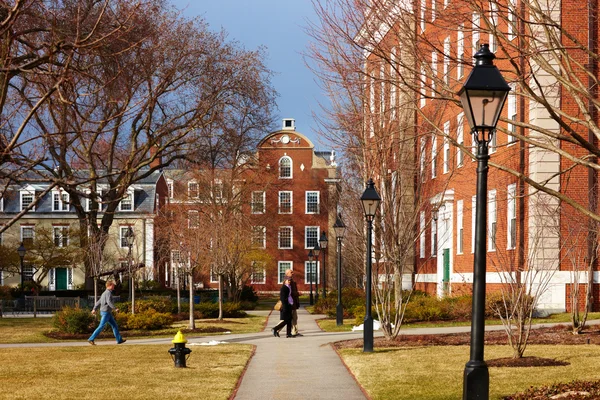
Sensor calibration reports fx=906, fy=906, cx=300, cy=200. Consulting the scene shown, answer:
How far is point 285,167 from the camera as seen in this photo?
239 ft

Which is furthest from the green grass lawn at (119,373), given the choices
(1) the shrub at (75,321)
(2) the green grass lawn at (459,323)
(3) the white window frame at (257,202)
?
(3) the white window frame at (257,202)

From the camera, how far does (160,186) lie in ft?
259

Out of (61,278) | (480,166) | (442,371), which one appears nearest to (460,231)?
(442,371)

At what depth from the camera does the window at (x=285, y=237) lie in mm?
73562

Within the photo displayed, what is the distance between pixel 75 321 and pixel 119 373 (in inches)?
519

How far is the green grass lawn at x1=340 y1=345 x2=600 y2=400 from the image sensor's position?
12.9 metres

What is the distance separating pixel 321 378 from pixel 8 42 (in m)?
7.17

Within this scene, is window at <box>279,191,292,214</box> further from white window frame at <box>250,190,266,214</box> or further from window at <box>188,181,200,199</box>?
window at <box>188,181,200,199</box>

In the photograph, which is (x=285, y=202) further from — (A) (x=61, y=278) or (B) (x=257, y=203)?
(A) (x=61, y=278)

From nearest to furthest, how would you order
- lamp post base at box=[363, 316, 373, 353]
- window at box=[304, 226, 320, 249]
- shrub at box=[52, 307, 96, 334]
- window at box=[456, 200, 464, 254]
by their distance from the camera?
lamp post base at box=[363, 316, 373, 353] < shrub at box=[52, 307, 96, 334] < window at box=[456, 200, 464, 254] < window at box=[304, 226, 320, 249]

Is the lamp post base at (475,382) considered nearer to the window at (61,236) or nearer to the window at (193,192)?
the window at (193,192)

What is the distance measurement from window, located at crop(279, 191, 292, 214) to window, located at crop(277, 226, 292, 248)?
1.39 metres

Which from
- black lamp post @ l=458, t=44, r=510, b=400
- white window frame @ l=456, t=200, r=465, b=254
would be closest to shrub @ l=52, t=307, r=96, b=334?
white window frame @ l=456, t=200, r=465, b=254

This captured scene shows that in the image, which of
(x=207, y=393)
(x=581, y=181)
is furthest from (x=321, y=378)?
(x=581, y=181)
